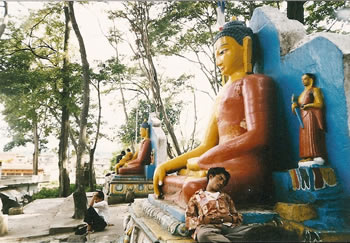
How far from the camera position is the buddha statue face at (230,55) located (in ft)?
10.2

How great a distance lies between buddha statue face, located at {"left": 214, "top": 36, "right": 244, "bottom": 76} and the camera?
3.11 meters

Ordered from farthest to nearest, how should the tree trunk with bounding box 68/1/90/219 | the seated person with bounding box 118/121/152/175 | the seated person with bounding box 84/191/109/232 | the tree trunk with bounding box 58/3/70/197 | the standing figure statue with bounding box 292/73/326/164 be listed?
the tree trunk with bounding box 58/3/70/197
the seated person with bounding box 118/121/152/175
the tree trunk with bounding box 68/1/90/219
the seated person with bounding box 84/191/109/232
the standing figure statue with bounding box 292/73/326/164

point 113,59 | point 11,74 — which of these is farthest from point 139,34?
point 11,74

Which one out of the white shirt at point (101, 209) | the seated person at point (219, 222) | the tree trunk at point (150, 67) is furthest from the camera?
the tree trunk at point (150, 67)

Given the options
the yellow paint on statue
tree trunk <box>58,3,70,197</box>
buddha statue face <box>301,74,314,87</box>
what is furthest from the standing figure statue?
tree trunk <box>58,3,70,197</box>

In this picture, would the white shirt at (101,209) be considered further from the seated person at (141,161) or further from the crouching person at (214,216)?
the crouching person at (214,216)

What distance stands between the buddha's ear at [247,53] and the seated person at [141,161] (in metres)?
6.76

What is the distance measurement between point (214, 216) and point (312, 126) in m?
0.99

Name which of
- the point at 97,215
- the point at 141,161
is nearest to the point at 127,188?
the point at 141,161

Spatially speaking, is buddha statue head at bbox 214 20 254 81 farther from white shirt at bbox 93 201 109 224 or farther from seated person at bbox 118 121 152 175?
seated person at bbox 118 121 152 175

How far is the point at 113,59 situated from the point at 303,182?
1239 cm

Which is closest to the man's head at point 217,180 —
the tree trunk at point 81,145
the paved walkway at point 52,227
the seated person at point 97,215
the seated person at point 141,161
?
the paved walkway at point 52,227

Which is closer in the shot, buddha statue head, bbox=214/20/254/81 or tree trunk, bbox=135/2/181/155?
buddha statue head, bbox=214/20/254/81

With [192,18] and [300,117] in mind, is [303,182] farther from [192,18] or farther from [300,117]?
[192,18]
